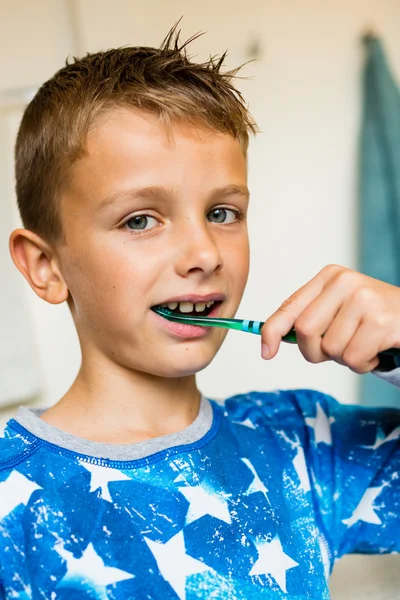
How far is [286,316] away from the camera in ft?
2.15

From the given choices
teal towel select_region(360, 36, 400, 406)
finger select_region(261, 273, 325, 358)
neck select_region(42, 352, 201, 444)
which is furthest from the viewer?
teal towel select_region(360, 36, 400, 406)

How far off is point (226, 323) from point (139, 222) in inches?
5.5

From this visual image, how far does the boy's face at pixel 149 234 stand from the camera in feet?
2.33

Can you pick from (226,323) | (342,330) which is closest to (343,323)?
(342,330)

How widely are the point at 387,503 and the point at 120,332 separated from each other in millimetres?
364

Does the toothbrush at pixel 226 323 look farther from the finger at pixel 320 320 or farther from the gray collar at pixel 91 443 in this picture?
the gray collar at pixel 91 443

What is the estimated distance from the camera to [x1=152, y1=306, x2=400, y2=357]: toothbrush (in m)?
0.67

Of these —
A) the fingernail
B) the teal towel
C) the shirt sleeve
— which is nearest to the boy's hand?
the fingernail

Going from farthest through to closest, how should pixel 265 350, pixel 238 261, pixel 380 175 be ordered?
pixel 380 175, pixel 238 261, pixel 265 350

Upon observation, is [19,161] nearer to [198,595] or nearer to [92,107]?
[92,107]

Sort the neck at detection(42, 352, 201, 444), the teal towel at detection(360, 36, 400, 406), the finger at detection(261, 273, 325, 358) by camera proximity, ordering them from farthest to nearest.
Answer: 1. the teal towel at detection(360, 36, 400, 406)
2. the neck at detection(42, 352, 201, 444)
3. the finger at detection(261, 273, 325, 358)

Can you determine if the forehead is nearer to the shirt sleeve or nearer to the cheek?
the cheek

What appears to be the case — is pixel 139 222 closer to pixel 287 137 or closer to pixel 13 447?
pixel 13 447

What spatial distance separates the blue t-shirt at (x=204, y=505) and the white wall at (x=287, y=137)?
670 mm
